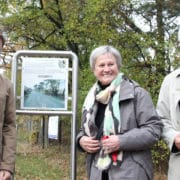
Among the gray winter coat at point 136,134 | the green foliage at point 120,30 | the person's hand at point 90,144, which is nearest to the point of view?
the gray winter coat at point 136,134

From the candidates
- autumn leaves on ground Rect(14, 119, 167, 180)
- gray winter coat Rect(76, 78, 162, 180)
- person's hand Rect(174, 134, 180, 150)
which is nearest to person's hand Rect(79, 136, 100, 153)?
gray winter coat Rect(76, 78, 162, 180)

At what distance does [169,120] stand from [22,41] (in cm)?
840

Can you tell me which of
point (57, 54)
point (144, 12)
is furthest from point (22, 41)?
point (57, 54)

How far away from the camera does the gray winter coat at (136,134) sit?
271 cm

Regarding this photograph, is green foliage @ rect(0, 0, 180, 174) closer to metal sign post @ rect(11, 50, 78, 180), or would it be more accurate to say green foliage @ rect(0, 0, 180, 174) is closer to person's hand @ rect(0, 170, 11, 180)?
metal sign post @ rect(11, 50, 78, 180)

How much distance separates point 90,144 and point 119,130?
9.0 inches

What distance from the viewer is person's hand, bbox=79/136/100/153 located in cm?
282

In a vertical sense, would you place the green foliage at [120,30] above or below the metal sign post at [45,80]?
above

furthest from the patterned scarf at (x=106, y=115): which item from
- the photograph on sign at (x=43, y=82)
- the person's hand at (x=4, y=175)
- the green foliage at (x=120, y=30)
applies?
the green foliage at (x=120, y=30)

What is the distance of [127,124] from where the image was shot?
108 inches

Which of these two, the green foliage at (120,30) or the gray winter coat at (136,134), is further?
the green foliage at (120,30)

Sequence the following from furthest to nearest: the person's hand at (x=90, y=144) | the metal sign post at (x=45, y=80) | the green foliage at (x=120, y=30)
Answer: the green foliage at (x=120, y=30) < the metal sign post at (x=45, y=80) < the person's hand at (x=90, y=144)

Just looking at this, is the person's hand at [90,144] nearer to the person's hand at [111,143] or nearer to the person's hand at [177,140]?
the person's hand at [111,143]

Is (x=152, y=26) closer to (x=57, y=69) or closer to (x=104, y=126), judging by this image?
(x=57, y=69)
